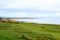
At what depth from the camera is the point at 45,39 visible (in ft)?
44.0

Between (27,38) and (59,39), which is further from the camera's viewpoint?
(59,39)

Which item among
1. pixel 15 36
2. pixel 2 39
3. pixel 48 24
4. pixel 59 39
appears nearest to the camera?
pixel 2 39

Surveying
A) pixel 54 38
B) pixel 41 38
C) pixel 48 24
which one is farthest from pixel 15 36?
pixel 48 24

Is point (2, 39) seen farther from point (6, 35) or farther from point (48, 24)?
point (48, 24)

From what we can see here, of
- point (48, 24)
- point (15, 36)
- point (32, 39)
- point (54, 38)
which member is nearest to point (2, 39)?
point (15, 36)

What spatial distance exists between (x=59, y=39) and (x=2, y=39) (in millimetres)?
Answer: 4622

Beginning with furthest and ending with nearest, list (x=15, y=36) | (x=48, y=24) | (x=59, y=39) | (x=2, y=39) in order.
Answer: (x=48, y=24) → (x=59, y=39) → (x=15, y=36) → (x=2, y=39)

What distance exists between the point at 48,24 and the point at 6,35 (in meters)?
12.1

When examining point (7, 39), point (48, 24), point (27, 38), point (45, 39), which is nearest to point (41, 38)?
point (45, 39)

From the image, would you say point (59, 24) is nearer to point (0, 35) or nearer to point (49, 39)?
point (49, 39)

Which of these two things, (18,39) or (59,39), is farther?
(59,39)

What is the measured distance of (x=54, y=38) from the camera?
14391 millimetres

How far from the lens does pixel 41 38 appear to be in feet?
44.7

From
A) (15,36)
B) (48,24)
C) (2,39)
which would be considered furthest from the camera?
(48,24)
